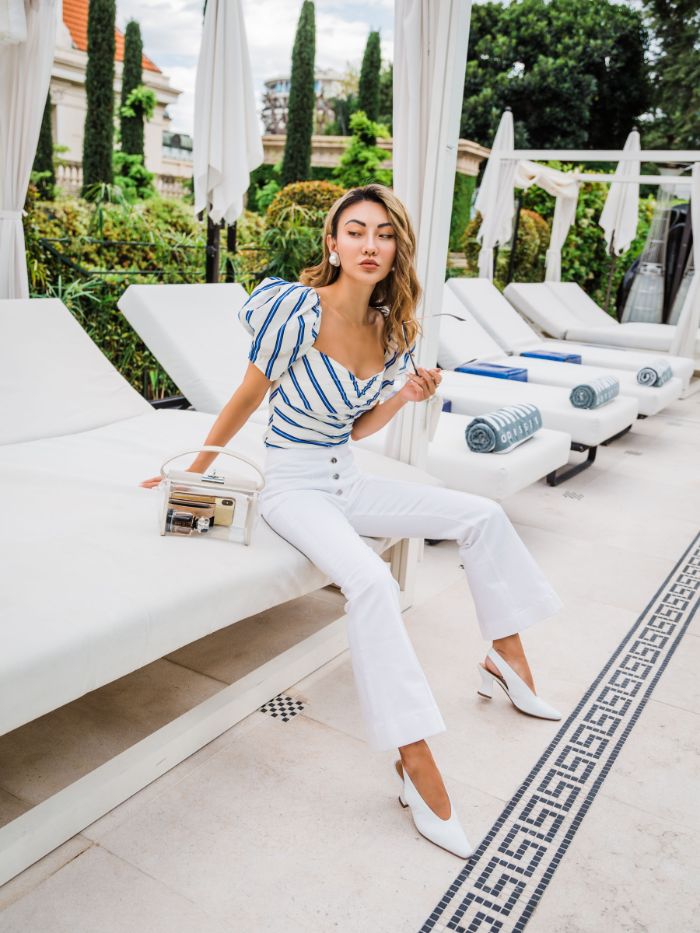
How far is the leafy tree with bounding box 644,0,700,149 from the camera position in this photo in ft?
65.0

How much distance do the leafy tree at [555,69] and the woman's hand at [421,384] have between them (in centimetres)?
1983

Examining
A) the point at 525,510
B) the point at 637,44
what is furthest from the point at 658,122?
the point at 525,510

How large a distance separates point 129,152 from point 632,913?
61.0 feet

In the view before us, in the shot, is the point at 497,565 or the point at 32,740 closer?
the point at 32,740

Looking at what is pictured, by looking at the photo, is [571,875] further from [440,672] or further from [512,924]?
[440,672]

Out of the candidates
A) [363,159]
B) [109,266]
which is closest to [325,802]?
[109,266]

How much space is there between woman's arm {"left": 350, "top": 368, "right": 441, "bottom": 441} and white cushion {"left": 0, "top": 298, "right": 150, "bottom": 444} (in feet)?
4.27

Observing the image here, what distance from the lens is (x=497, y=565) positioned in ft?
7.70

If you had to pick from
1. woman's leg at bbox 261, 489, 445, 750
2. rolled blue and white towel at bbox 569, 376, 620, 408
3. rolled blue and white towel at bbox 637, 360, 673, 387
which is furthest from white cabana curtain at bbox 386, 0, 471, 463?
rolled blue and white towel at bbox 637, 360, 673, 387

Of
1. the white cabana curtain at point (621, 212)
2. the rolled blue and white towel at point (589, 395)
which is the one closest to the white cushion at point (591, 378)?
the rolled blue and white towel at point (589, 395)

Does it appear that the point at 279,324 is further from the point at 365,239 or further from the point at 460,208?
the point at 460,208

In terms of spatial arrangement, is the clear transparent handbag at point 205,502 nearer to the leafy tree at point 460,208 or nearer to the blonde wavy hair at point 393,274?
the blonde wavy hair at point 393,274

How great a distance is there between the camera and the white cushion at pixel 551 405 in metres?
4.65

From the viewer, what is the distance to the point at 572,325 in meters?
8.59
